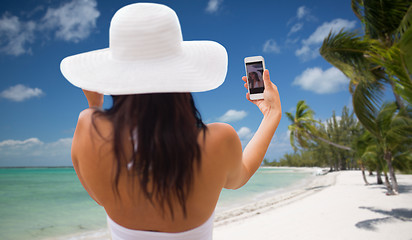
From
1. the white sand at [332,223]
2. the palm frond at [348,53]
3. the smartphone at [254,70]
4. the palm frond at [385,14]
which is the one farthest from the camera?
the palm frond at [348,53]

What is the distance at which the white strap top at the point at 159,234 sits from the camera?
30.4 inches

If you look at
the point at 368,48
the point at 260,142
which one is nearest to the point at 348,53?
the point at 368,48

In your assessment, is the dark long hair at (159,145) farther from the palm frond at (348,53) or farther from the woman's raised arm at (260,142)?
the palm frond at (348,53)

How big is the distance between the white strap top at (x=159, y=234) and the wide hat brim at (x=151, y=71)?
446 mm

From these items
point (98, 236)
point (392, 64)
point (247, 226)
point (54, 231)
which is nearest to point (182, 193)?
point (392, 64)

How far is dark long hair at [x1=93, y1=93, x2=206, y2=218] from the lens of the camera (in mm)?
725

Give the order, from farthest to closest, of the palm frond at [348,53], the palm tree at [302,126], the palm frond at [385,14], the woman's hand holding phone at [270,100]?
1. the palm tree at [302,126]
2. the palm frond at [348,53]
3. the palm frond at [385,14]
4. the woman's hand holding phone at [270,100]

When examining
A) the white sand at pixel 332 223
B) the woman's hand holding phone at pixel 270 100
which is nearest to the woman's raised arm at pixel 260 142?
the woman's hand holding phone at pixel 270 100

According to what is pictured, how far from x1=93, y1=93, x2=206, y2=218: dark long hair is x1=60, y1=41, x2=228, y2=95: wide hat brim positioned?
0.04 m

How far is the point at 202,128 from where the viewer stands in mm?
773

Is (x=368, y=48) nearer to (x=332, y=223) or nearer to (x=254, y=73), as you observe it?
(x=332, y=223)

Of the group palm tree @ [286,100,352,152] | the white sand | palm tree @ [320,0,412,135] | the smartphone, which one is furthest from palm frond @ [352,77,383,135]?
palm tree @ [286,100,352,152]

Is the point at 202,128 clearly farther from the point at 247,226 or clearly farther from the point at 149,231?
the point at 247,226

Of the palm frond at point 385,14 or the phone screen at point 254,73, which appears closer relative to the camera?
the phone screen at point 254,73
